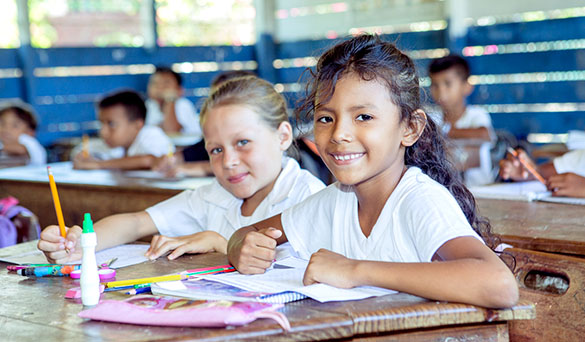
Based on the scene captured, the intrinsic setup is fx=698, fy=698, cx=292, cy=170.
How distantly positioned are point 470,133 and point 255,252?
3.16m

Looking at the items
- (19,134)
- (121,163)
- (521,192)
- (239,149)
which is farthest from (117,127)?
(521,192)

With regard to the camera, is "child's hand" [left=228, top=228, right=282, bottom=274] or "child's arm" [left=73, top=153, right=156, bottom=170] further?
"child's arm" [left=73, top=153, right=156, bottom=170]

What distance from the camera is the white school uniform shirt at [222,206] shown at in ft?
6.35

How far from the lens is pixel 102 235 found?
1.77 metres

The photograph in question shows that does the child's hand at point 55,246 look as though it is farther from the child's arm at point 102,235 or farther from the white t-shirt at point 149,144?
the white t-shirt at point 149,144

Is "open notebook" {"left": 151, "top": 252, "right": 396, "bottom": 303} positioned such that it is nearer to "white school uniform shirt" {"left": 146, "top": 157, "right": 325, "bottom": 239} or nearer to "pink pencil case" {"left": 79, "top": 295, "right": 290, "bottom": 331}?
"pink pencil case" {"left": 79, "top": 295, "right": 290, "bottom": 331}

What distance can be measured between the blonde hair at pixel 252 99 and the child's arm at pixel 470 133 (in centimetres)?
236

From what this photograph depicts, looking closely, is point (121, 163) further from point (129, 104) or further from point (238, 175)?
point (238, 175)

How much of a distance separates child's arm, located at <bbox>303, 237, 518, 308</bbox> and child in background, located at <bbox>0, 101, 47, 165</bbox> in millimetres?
4478

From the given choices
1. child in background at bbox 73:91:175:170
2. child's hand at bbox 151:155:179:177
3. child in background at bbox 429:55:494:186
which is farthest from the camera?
child in background at bbox 73:91:175:170

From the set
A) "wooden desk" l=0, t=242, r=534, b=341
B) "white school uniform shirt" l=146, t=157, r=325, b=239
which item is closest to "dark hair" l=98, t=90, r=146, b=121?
"white school uniform shirt" l=146, t=157, r=325, b=239

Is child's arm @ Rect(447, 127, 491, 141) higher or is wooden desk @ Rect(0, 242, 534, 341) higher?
child's arm @ Rect(447, 127, 491, 141)

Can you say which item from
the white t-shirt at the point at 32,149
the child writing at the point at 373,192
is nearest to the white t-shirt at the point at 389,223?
the child writing at the point at 373,192

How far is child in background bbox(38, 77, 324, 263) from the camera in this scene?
1941 mm
